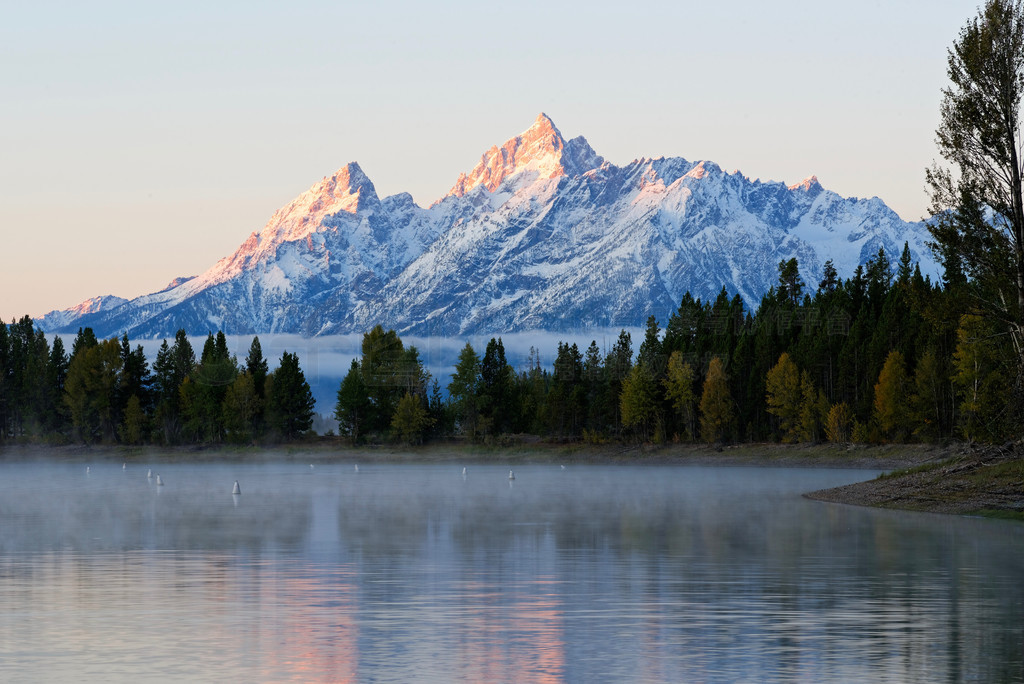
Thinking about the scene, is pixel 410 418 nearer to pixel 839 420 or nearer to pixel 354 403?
pixel 354 403

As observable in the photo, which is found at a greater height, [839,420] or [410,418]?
[410,418]

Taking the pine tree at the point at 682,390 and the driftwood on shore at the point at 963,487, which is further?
the pine tree at the point at 682,390

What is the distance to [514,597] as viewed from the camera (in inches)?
1217

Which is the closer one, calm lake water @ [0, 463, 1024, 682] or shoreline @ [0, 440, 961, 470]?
calm lake water @ [0, 463, 1024, 682]

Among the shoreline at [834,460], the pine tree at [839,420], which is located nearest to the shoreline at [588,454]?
the shoreline at [834,460]

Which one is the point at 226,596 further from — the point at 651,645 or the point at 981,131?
the point at 981,131

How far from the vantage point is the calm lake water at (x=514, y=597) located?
21.6 metres

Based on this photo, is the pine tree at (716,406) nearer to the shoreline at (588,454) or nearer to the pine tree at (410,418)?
the shoreline at (588,454)

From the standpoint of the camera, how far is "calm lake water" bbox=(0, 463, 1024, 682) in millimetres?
21578

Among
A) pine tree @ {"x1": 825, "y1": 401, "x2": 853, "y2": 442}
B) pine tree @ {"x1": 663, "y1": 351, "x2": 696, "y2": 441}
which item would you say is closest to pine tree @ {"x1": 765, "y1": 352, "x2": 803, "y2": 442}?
pine tree @ {"x1": 825, "y1": 401, "x2": 853, "y2": 442}

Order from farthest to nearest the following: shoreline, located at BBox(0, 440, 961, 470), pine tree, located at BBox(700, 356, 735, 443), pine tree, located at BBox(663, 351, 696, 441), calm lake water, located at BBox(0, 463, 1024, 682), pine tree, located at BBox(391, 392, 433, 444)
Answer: pine tree, located at BBox(391, 392, 433, 444)
pine tree, located at BBox(663, 351, 696, 441)
pine tree, located at BBox(700, 356, 735, 443)
shoreline, located at BBox(0, 440, 961, 470)
calm lake water, located at BBox(0, 463, 1024, 682)

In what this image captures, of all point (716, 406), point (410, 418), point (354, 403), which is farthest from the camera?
point (354, 403)

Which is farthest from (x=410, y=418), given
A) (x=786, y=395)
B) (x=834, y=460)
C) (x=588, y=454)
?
(x=834, y=460)

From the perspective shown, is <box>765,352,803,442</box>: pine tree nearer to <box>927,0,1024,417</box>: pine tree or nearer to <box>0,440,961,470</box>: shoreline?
<box>0,440,961,470</box>: shoreline
